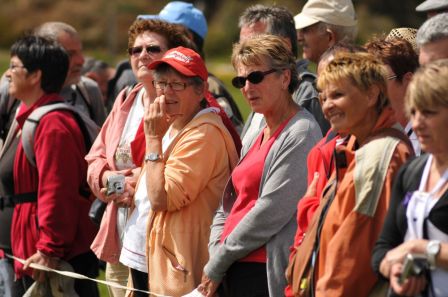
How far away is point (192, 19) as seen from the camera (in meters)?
8.50

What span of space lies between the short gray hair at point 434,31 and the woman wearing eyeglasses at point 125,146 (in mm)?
1866

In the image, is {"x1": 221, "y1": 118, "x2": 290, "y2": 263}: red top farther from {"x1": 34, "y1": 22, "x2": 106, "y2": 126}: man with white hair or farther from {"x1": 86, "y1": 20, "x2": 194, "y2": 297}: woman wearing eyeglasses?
{"x1": 34, "y1": 22, "x2": 106, "y2": 126}: man with white hair

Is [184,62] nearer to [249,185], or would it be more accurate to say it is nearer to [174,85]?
[174,85]

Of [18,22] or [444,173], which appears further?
[18,22]

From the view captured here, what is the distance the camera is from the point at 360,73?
5020 millimetres

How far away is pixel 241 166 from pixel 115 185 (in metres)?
1.08

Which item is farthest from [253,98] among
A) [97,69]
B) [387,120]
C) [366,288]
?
[97,69]

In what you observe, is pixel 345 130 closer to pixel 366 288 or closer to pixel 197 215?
pixel 366 288

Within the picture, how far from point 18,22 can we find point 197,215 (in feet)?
141

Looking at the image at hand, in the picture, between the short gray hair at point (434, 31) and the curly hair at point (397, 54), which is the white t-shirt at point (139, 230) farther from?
the short gray hair at point (434, 31)

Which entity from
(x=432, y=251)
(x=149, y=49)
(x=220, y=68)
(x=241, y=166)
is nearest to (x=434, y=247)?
(x=432, y=251)

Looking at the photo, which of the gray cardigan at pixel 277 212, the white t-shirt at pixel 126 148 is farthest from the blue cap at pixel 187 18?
the gray cardigan at pixel 277 212

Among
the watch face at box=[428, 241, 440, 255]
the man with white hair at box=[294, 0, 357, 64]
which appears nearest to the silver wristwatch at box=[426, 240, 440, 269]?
the watch face at box=[428, 241, 440, 255]

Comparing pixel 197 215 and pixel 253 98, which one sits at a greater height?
pixel 253 98
